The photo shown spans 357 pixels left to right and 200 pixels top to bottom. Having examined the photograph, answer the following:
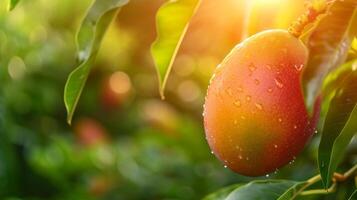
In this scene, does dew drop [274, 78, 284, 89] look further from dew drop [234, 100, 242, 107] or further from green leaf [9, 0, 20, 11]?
green leaf [9, 0, 20, 11]

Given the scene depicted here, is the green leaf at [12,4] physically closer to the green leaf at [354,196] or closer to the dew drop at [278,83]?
the dew drop at [278,83]

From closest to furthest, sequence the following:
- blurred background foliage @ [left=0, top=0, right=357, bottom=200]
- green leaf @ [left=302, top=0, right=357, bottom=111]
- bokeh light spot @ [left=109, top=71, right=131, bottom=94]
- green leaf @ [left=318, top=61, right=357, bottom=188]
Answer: green leaf @ [left=302, top=0, right=357, bottom=111] < green leaf @ [left=318, top=61, right=357, bottom=188] < blurred background foliage @ [left=0, top=0, right=357, bottom=200] < bokeh light spot @ [left=109, top=71, right=131, bottom=94]

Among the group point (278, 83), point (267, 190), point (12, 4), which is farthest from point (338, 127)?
point (12, 4)

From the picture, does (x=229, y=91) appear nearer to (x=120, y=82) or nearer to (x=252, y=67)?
(x=252, y=67)

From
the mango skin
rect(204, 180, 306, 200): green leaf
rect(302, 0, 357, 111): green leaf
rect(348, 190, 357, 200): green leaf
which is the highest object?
rect(302, 0, 357, 111): green leaf

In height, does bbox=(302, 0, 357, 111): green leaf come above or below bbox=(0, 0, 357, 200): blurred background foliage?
above

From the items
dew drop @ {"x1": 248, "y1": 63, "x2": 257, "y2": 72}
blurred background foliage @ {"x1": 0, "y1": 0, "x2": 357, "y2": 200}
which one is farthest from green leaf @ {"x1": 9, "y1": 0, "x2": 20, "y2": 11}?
blurred background foliage @ {"x1": 0, "y1": 0, "x2": 357, "y2": 200}

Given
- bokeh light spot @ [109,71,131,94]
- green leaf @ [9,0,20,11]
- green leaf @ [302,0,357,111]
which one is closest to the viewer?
green leaf @ [302,0,357,111]
